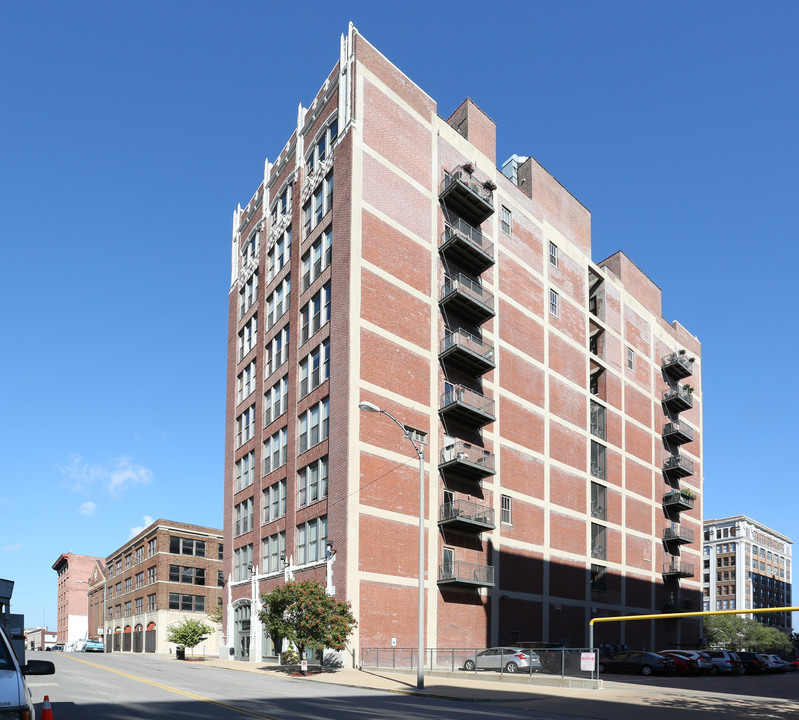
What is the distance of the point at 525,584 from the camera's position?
5075cm

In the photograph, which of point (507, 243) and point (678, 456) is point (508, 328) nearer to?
point (507, 243)

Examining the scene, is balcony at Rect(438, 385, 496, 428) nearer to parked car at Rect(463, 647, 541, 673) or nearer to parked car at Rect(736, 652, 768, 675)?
parked car at Rect(463, 647, 541, 673)

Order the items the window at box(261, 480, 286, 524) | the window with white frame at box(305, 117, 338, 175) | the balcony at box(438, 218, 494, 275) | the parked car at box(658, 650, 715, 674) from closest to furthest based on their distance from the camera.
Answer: the parked car at box(658, 650, 715, 674) < the balcony at box(438, 218, 494, 275) < the window with white frame at box(305, 117, 338, 175) < the window at box(261, 480, 286, 524)

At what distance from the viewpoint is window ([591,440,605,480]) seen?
61062mm

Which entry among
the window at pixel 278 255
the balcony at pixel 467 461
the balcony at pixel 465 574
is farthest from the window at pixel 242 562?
the window at pixel 278 255

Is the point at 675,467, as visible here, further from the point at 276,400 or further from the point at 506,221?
the point at 276,400

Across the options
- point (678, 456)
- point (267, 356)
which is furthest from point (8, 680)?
point (678, 456)

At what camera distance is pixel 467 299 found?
157 ft

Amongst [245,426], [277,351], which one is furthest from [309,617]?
[245,426]

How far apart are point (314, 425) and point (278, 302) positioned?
490 inches

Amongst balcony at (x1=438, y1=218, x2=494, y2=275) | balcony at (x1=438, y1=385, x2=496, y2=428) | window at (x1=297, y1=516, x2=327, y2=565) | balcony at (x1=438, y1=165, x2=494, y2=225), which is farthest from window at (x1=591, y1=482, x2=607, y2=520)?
window at (x1=297, y1=516, x2=327, y2=565)

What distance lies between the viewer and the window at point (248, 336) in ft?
199

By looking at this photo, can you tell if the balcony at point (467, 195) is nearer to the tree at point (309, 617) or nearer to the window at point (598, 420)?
the window at point (598, 420)

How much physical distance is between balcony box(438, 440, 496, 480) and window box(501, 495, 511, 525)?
282cm
